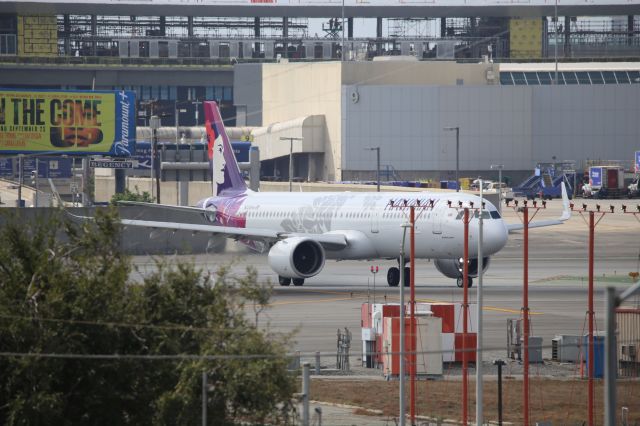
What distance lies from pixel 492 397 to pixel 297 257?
2369cm

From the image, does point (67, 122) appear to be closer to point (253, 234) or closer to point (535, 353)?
point (253, 234)

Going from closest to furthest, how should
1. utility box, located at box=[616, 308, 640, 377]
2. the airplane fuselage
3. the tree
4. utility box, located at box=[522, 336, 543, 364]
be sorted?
the tree → utility box, located at box=[616, 308, 640, 377] → utility box, located at box=[522, 336, 543, 364] → the airplane fuselage

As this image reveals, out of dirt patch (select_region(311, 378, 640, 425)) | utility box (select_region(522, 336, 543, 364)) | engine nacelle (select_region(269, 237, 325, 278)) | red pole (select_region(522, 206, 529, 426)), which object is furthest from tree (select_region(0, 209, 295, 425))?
engine nacelle (select_region(269, 237, 325, 278))

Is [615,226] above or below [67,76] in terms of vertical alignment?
below

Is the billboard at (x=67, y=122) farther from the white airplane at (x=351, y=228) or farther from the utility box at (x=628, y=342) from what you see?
the utility box at (x=628, y=342)

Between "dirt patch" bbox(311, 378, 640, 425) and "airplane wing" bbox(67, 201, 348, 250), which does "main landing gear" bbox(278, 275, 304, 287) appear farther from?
"dirt patch" bbox(311, 378, 640, 425)

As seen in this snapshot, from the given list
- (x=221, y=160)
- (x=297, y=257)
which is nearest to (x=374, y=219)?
(x=297, y=257)

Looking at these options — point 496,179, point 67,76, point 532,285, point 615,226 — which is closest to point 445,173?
point 496,179

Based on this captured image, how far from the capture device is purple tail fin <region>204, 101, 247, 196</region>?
6606 cm

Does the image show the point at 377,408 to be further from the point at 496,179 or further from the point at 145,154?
Result: the point at 496,179

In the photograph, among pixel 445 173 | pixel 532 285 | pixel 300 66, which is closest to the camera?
pixel 532 285

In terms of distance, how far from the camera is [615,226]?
95.5 metres

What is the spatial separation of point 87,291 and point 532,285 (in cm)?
3806

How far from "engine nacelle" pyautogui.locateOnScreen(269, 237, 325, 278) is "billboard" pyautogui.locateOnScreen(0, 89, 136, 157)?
997 inches
